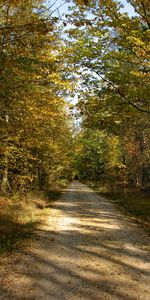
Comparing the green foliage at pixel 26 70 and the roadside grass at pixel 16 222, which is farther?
the roadside grass at pixel 16 222

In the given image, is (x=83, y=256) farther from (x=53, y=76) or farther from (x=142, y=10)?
(x=142, y=10)

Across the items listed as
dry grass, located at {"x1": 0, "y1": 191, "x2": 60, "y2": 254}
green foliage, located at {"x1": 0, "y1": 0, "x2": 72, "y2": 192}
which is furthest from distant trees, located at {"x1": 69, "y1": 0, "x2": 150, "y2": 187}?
dry grass, located at {"x1": 0, "y1": 191, "x2": 60, "y2": 254}

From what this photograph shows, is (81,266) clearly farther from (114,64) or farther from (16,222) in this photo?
(114,64)

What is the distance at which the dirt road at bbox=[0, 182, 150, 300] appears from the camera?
6.92 m

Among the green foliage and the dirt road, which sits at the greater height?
the green foliage

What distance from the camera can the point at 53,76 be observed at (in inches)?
488

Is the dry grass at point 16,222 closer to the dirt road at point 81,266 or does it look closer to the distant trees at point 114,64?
the dirt road at point 81,266

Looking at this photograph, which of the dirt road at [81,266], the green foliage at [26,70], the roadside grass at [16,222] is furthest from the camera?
the roadside grass at [16,222]

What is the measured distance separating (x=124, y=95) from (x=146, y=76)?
2.25 meters

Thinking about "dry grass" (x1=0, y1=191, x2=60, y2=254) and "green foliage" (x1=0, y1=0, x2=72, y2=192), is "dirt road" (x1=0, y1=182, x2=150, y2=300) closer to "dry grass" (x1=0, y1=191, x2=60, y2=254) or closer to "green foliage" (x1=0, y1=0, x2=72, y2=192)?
"dry grass" (x1=0, y1=191, x2=60, y2=254)

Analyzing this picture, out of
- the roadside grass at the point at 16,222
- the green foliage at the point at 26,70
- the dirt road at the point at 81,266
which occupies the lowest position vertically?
the dirt road at the point at 81,266

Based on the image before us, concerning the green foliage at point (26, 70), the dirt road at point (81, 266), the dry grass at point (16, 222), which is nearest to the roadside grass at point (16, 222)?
the dry grass at point (16, 222)

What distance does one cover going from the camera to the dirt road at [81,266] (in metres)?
6.92

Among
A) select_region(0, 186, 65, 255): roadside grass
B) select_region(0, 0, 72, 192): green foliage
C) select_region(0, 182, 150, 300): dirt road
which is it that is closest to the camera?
select_region(0, 182, 150, 300): dirt road
